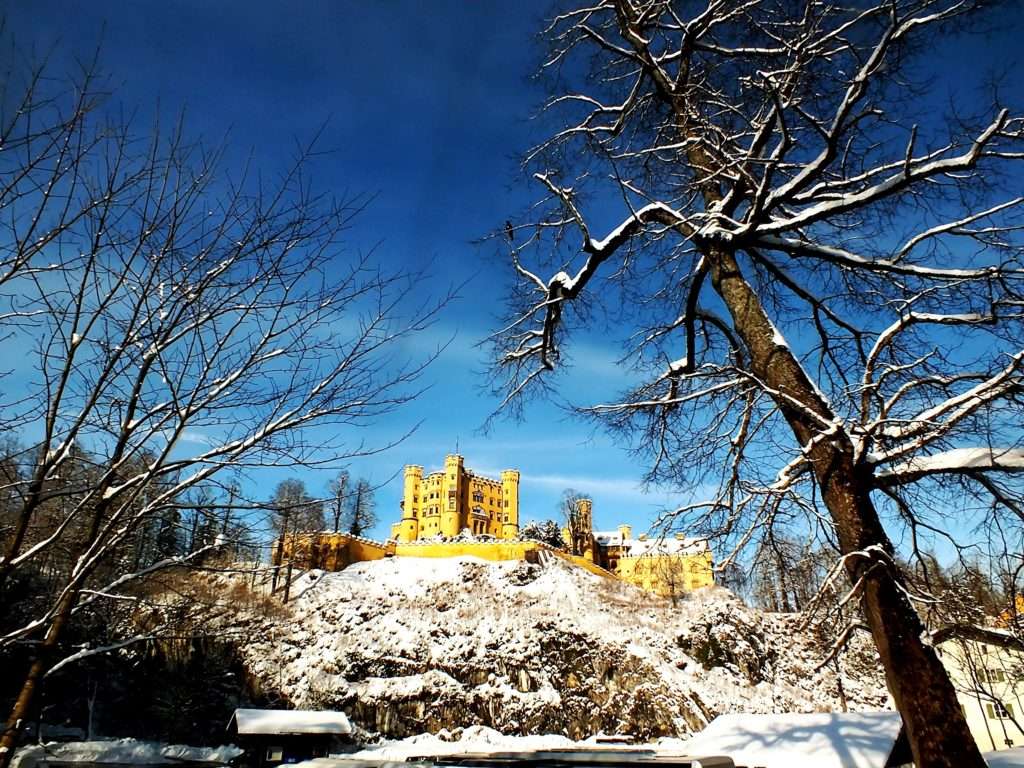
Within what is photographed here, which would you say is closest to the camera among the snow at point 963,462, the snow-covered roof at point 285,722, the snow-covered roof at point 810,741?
the snow at point 963,462

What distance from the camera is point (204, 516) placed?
3375 millimetres

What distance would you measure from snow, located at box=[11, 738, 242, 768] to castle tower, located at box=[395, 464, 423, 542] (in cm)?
4866

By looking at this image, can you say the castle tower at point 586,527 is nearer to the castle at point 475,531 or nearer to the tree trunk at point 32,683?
the castle at point 475,531

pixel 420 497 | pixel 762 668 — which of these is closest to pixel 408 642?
pixel 762 668

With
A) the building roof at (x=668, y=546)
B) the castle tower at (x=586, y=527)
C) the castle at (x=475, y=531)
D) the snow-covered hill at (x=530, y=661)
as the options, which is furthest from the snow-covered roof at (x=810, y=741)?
the castle tower at (x=586, y=527)

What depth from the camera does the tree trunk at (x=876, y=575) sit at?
112 inches

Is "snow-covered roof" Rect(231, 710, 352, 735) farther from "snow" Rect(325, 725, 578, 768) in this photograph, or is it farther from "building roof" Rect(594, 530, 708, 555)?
"building roof" Rect(594, 530, 708, 555)

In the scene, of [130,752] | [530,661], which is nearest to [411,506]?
[530,661]

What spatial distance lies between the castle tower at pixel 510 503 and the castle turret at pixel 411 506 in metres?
12.8

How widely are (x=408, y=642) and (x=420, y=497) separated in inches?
1565

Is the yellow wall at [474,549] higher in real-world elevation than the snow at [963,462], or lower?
higher

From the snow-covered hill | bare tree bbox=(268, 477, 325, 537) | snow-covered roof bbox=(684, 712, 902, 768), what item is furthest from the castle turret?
bare tree bbox=(268, 477, 325, 537)

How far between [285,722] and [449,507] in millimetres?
58134

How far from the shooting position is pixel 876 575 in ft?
10.2
